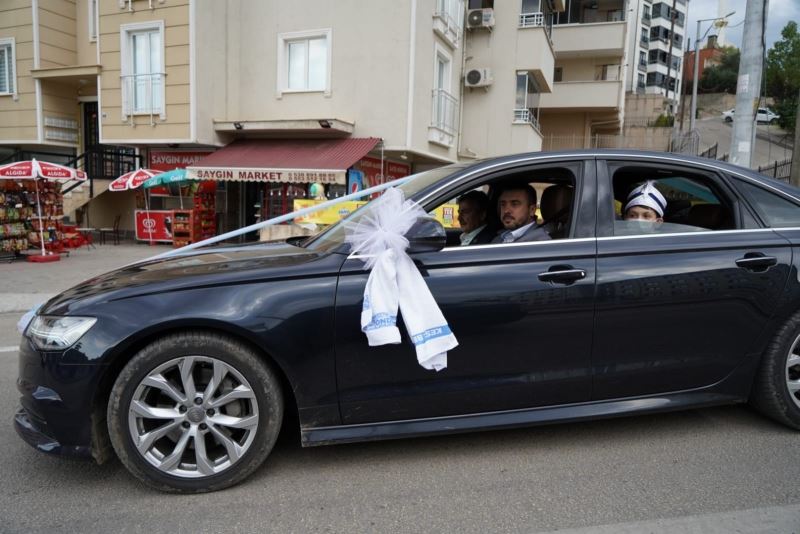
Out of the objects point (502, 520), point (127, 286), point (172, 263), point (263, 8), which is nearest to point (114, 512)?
point (127, 286)

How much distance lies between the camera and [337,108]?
594 inches

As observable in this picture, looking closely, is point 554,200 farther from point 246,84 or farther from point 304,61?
point 246,84

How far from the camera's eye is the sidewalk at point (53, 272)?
791cm

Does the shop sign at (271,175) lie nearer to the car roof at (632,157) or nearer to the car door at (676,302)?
the car roof at (632,157)

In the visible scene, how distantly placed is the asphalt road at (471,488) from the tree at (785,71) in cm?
6351

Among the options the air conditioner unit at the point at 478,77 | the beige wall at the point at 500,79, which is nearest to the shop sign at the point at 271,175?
the beige wall at the point at 500,79

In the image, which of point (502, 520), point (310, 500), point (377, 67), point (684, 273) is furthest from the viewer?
point (377, 67)

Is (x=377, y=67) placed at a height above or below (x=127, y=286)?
above

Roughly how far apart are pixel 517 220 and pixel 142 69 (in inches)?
623

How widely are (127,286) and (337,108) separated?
517 inches

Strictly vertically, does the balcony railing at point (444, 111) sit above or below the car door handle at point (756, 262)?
above

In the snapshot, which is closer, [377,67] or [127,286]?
[127,286]

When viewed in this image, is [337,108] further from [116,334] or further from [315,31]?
[116,334]

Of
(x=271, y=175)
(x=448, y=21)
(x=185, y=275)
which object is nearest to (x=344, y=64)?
(x=271, y=175)
